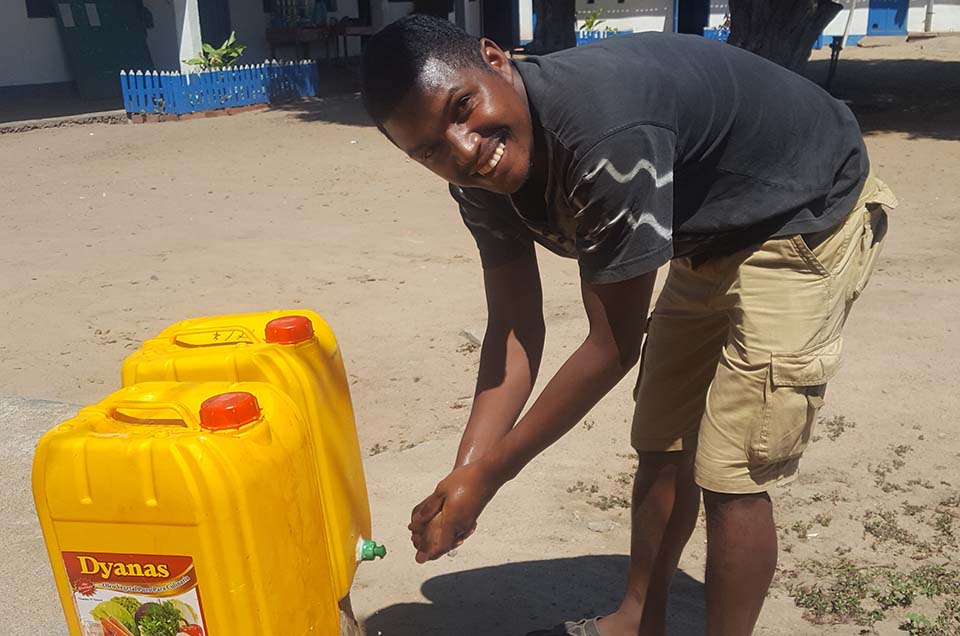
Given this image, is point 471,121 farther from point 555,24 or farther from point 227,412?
point 555,24

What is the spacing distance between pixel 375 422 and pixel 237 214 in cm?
453

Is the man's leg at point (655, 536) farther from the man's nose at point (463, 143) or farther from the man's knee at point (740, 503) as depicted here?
the man's nose at point (463, 143)

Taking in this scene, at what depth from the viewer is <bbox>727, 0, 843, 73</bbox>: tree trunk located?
1177 cm

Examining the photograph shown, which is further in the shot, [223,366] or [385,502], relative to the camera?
[385,502]

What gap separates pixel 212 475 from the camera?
156 cm

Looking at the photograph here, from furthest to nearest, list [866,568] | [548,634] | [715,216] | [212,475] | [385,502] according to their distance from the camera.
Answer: [385,502] → [866,568] → [548,634] → [715,216] → [212,475]

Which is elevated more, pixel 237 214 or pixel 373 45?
pixel 373 45

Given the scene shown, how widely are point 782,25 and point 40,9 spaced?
424 inches

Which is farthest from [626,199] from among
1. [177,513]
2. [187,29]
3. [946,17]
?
[946,17]

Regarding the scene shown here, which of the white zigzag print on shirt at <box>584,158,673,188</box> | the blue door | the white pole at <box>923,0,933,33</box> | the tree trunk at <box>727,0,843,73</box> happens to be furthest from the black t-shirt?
the white pole at <box>923,0,933,33</box>

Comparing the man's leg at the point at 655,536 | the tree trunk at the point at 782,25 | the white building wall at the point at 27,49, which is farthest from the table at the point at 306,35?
the man's leg at the point at 655,536

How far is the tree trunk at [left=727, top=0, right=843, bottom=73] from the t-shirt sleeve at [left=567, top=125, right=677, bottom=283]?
10.9m

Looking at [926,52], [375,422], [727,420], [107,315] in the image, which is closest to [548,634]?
[727,420]

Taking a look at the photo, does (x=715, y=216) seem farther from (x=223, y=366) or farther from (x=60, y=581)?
(x=60, y=581)
